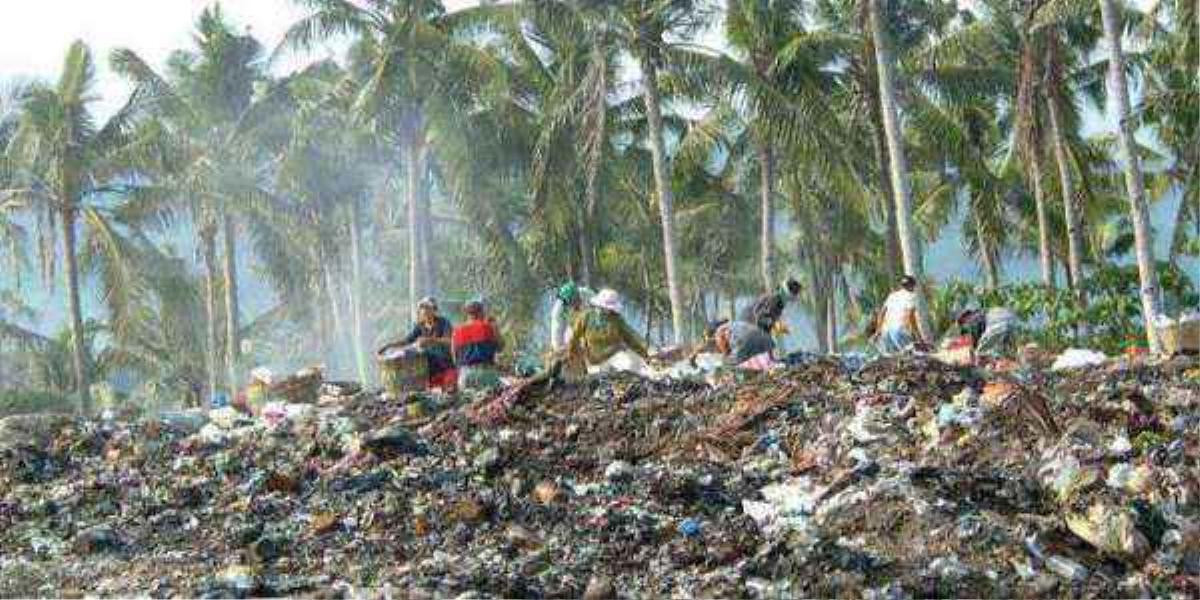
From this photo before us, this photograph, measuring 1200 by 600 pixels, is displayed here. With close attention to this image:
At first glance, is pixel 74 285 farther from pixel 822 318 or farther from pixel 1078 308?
pixel 822 318

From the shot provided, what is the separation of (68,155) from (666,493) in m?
18.6

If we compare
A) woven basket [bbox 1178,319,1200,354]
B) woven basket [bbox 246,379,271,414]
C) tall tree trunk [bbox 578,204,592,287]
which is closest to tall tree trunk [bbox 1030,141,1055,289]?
tall tree trunk [bbox 578,204,592,287]

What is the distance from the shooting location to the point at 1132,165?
19.9 m

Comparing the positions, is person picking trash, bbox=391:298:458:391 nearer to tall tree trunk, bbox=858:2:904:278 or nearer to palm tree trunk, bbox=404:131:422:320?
palm tree trunk, bbox=404:131:422:320

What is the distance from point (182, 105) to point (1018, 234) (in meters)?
19.9

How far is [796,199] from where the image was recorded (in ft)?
103

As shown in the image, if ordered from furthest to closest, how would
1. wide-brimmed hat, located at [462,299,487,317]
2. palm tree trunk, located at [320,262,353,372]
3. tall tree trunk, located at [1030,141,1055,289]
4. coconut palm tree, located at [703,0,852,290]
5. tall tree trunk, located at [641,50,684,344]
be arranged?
palm tree trunk, located at [320,262,353,372], tall tree trunk, located at [1030,141,1055,289], tall tree trunk, located at [641,50,684,344], coconut palm tree, located at [703,0,852,290], wide-brimmed hat, located at [462,299,487,317]

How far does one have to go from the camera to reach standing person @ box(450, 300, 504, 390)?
1499cm

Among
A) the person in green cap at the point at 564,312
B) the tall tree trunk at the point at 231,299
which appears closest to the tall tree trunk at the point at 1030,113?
the person in green cap at the point at 564,312

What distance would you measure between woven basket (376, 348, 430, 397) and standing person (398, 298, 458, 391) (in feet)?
0.21

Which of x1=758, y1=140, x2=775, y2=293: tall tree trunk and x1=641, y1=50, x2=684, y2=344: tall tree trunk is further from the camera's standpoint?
x1=758, y1=140, x2=775, y2=293: tall tree trunk

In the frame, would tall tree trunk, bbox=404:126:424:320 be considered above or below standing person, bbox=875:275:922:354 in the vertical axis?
above

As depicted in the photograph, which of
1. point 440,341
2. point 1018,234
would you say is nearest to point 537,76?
point 440,341

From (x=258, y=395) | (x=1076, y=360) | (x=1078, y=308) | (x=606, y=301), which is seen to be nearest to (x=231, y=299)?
(x=258, y=395)
